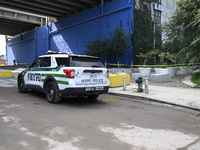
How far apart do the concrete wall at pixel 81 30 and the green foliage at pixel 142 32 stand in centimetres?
67

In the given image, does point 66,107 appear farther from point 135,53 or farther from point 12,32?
point 12,32

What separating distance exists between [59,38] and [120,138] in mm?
29993

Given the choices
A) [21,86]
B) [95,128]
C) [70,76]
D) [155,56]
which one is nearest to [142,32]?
[155,56]

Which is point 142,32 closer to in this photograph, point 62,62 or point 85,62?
point 85,62

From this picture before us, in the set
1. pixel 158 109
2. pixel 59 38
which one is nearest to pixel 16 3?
pixel 59 38

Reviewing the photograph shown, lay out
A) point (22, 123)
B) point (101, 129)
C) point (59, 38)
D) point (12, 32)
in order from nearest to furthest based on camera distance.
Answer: point (101, 129)
point (22, 123)
point (59, 38)
point (12, 32)

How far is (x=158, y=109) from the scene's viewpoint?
622 centimetres

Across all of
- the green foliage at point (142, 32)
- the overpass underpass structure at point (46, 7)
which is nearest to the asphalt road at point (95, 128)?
the green foliage at point (142, 32)

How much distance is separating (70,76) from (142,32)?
17.3 metres

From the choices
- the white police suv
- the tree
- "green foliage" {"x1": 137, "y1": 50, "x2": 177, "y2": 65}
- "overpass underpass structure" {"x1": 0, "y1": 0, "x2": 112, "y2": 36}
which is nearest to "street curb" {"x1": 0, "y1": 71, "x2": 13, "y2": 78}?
the white police suv

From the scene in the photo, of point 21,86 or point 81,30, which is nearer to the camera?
point 21,86

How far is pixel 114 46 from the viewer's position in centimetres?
1986

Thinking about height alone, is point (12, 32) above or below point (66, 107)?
above

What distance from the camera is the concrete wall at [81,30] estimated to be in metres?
21.1
